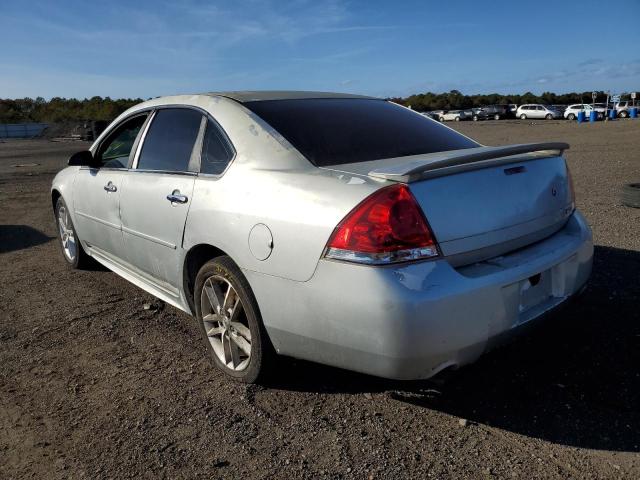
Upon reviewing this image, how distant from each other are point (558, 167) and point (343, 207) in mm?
1365

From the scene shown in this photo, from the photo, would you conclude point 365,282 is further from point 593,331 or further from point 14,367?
point 14,367

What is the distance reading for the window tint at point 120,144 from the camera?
4.18 m

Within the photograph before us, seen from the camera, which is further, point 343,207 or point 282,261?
point 282,261

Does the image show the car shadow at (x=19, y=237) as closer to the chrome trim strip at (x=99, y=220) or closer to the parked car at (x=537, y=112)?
the chrome trim strip at (x=99, y=220)

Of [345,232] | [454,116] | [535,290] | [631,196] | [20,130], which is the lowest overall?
[631,196]

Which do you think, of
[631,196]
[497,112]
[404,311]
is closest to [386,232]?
[404,311]

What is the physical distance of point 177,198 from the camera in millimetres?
3225

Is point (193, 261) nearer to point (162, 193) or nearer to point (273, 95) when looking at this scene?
point (162, 193)

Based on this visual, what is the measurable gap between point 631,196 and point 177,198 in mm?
5896

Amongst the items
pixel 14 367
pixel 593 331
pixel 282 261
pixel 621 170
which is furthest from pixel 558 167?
pixel 621 170

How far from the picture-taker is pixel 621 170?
36.9 ft

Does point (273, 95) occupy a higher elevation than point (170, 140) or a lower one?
higher

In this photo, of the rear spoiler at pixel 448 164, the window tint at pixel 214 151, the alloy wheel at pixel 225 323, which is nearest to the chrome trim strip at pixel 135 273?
the alloy wheel at pixel 225 323

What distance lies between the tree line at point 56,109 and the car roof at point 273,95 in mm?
59472
